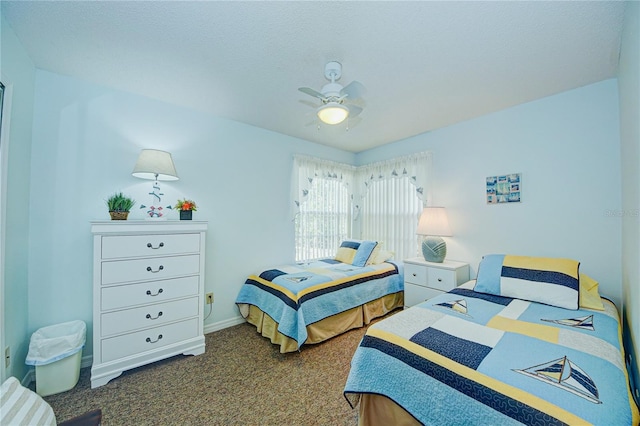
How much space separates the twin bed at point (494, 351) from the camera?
0.95 metres

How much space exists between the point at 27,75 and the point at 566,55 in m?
4.02

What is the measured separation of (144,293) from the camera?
6.76 ft

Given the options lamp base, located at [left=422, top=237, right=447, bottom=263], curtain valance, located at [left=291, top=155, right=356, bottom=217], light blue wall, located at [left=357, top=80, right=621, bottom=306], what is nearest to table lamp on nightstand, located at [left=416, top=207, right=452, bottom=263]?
lamp base, located at [left=422, top=237, right=447, bottom=263]

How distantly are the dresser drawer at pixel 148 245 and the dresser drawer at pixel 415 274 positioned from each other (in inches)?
94.8

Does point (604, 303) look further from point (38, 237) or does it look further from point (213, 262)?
point (38, 237)

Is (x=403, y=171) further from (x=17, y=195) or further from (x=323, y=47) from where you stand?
(x=17, y=195)

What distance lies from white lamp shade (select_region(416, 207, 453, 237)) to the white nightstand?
14.3 inches

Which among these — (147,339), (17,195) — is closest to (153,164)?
(17,195)

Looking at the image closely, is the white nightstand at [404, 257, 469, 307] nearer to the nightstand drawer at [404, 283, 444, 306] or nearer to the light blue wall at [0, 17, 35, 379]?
the nightstand drawer at [404, 283, 444, 306]

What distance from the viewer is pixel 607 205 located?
6.88 ft

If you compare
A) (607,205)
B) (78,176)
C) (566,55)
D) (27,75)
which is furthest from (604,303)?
(27,75)

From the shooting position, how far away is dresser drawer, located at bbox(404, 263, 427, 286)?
2863 millimetres

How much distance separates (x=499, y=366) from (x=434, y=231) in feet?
6.47

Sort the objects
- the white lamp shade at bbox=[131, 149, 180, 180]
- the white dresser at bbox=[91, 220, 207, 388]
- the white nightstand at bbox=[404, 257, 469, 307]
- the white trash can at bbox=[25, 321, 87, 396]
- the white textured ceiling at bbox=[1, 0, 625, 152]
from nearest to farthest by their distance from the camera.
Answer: the white textured ceiling at bbox=[1, 0, 625, 152]
the white trash can at bbox=[25, 321, 87, 396]
the white dresser at bbox=[91, 220, 207, 388]
the white lamp shade at bbox=[131, 149, 180, 180]
the white nightstand at bbox=[404, 257, 469, 307]
